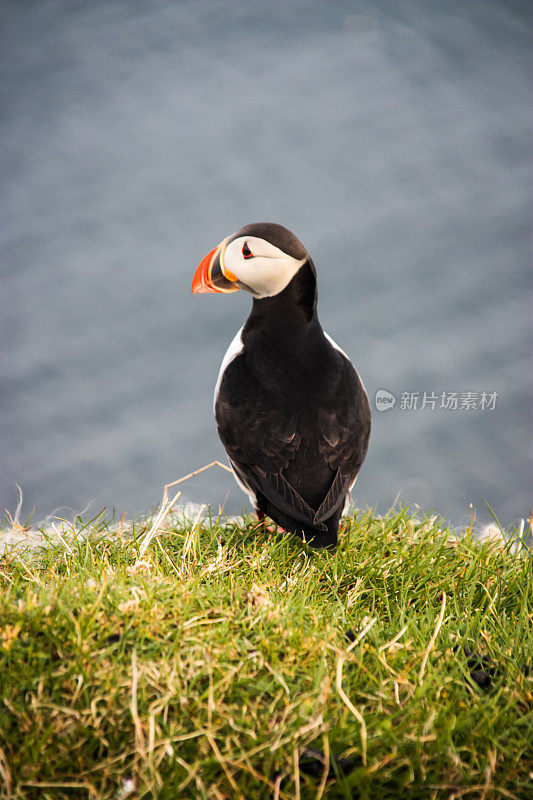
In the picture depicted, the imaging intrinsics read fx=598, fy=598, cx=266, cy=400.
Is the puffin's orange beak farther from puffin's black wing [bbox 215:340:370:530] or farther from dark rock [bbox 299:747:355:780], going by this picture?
dark rock [bbox 299:747:355:780]

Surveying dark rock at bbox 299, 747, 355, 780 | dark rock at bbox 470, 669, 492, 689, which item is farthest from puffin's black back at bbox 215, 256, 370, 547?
dark rock at bbox 299, 747, 355, 780

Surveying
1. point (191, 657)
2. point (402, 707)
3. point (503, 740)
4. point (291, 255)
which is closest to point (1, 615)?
point (191, 657)

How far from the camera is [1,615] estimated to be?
3.67 feet

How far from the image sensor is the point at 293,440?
5.65 ft

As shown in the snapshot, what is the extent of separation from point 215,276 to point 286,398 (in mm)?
435

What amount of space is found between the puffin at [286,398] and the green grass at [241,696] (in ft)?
1.02

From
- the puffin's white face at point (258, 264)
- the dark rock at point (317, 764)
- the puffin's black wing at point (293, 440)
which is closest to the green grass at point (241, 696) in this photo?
the dark rock at point (317, 764)

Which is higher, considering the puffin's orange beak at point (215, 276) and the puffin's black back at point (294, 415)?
the puffin's orange beak at point (215, 276)

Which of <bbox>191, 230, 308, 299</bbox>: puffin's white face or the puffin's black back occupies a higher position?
<bbox>191, 230, 308, 299</bbox>: puffin's white face

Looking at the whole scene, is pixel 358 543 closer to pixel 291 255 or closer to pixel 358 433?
pixel 358 433

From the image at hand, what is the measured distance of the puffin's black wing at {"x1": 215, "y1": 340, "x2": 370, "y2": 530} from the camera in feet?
5.65

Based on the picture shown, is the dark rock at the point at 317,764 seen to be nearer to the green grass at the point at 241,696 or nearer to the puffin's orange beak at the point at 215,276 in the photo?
the green grass at the point at 241,696

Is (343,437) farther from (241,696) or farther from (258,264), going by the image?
(241,696)

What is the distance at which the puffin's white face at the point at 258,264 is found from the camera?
1746 millimetres
